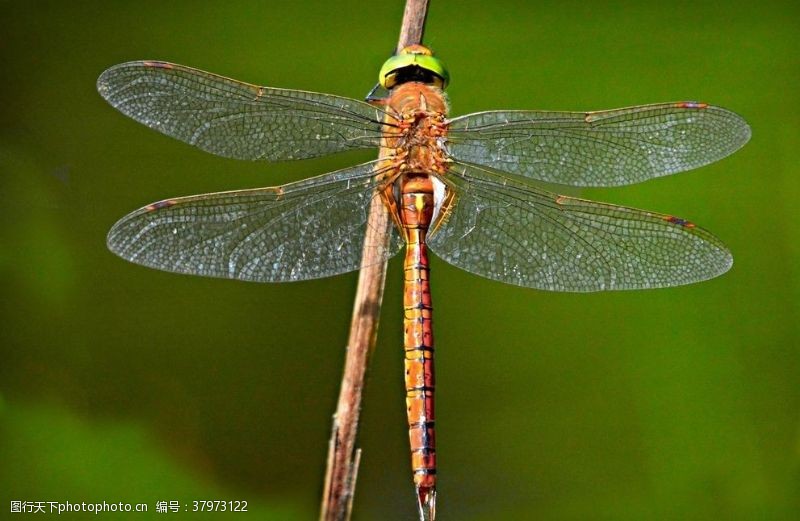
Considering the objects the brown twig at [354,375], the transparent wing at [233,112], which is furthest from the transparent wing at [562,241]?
the transparent wing at [233,112]

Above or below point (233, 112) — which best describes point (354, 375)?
below

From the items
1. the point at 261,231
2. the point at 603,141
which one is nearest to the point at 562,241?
Answer: the point at 603,141

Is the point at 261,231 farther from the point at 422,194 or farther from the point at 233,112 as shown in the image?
the point at 422,194

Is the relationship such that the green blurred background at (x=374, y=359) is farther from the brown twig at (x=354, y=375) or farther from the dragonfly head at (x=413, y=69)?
the brown twig at (x=354, y=375)

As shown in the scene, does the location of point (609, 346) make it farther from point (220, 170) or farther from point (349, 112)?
point (220, 170)

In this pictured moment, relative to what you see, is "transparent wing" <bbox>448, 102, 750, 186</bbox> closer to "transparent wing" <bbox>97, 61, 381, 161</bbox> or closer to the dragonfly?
the dragonfly

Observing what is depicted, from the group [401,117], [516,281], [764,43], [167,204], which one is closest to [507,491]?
[516,281]
